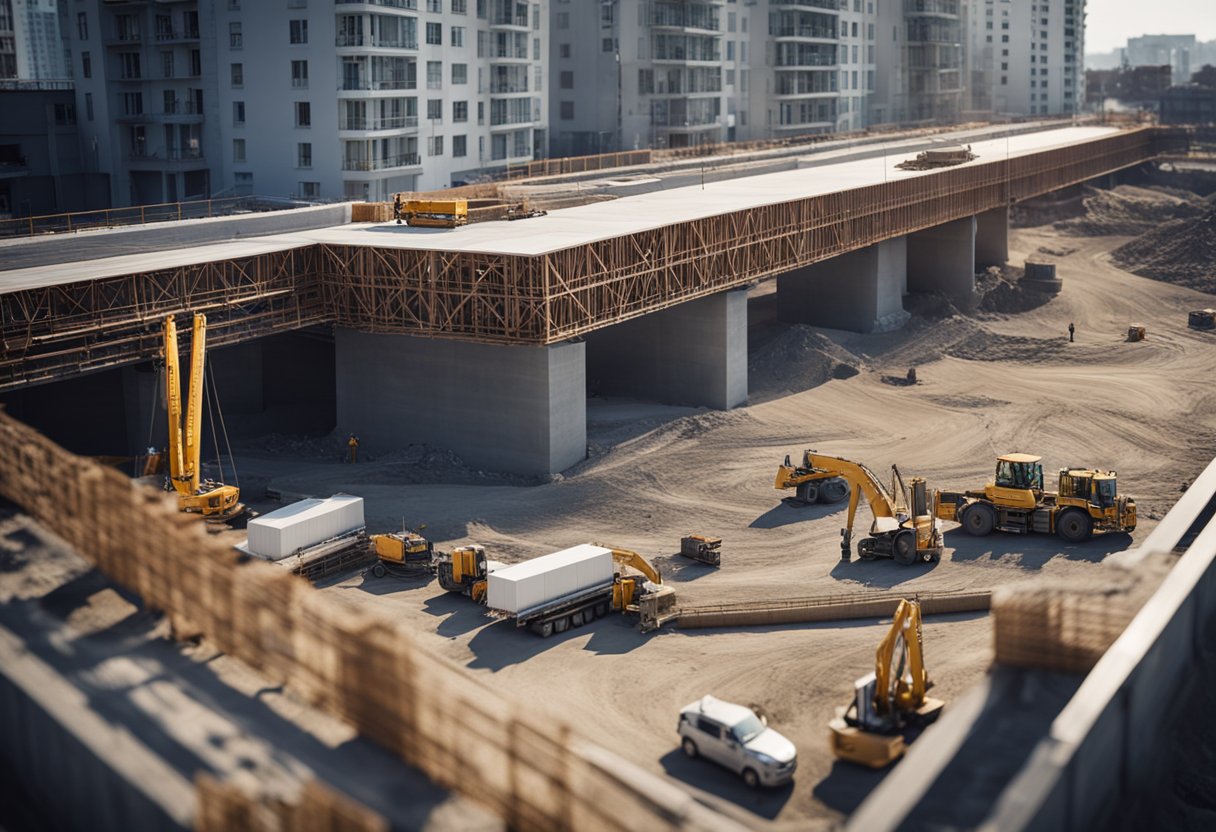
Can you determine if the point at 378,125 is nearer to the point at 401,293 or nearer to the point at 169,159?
the point at 169,159

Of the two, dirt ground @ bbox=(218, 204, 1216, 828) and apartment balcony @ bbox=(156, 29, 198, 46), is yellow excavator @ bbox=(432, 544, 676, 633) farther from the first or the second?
apartment balcony @ bbox=(156, 29, 198, 46)

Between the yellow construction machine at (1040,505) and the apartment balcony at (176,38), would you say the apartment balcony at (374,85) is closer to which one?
the apartment balcony at (176,38)

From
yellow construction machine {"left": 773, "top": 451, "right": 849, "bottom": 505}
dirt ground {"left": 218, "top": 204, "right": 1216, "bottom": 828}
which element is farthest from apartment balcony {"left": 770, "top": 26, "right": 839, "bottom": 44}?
yellow construction machine {"left": 773, "top": 451, "right": 849, "bottom": 505}

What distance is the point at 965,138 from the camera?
109 meters

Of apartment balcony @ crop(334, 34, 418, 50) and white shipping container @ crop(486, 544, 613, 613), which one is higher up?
apartment balcony @ crop(334, 34, 418, 50)

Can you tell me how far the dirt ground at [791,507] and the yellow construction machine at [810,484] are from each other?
55cm

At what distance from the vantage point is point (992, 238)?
85.6 m

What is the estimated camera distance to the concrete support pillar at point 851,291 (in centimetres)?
6612

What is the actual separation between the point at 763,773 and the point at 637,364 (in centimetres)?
3164

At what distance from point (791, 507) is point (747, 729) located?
57.6 ft

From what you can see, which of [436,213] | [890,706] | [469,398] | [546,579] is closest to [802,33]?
[436,213]

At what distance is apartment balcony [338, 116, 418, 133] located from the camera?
229 feet

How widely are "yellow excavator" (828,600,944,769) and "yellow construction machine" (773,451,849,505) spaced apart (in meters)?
14.8

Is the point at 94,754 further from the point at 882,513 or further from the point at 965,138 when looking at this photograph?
the point at 965,138
